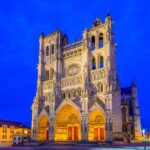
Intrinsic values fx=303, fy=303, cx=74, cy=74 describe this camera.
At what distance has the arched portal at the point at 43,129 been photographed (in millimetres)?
66875

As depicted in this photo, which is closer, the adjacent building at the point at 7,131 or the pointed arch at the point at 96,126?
the pointed arch at the point at 96,126

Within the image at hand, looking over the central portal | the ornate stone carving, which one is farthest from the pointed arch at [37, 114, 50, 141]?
the ornate stone carving

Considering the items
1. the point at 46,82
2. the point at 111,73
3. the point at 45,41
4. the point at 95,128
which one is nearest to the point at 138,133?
the point at 95,128

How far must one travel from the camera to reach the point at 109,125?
177 ft

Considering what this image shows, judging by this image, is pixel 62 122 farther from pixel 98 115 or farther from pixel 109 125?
pixel 109 125

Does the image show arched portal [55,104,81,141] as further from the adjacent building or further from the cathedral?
the adjacent building

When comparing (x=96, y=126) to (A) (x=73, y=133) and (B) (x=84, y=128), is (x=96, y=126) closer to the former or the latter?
(B) (x=84, y=128)

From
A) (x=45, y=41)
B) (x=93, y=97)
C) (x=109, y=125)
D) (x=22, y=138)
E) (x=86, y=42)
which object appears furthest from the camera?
(x=45, y=41)

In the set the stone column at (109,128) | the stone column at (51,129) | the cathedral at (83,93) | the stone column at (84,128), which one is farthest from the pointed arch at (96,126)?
the stone column at (51,129)

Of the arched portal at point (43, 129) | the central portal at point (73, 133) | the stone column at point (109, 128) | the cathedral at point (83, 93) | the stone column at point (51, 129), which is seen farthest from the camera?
the arched portal at point (43, 129)

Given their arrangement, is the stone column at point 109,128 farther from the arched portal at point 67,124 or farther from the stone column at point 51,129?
the stone column at point 51,129

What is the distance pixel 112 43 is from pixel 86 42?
5640 mm

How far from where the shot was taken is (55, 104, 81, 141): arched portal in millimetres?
63250

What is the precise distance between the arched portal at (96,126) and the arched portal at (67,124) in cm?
473
